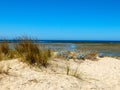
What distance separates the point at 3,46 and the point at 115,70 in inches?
151

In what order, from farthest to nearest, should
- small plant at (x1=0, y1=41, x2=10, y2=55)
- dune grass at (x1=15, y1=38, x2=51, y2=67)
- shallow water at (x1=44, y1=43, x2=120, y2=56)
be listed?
shallow water at (x1=44, y1=43, x2=120, y2=56) → small plant at (x1=0, y1=41, x2=10, y2=55) → dune grass at (x1=15, y1=38, x2=51, y2=67)

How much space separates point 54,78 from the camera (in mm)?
6441

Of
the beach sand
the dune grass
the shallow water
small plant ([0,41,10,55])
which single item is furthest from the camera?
the shallow water

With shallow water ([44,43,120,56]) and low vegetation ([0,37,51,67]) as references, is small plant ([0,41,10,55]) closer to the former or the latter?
low vegetation ([0,37,51,67])

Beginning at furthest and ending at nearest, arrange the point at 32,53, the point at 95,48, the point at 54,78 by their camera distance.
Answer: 1. the point at 95,48
2. the point at 32,53
3. the point at 54,78

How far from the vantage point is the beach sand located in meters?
6.09

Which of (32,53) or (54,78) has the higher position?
(32,53)

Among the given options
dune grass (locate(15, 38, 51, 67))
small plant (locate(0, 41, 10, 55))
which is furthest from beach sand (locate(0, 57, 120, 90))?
small plant (locate(0, 41, 10, 55))

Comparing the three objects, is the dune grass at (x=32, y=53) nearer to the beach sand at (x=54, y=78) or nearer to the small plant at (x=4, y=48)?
the beach sand at (x=54, y=78)

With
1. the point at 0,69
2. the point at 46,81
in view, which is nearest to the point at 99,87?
the point at 46,81

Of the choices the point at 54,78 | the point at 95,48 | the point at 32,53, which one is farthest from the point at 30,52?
the point at 95,48

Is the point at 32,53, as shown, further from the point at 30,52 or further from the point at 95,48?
the point at 95,48

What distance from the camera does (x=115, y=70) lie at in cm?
847

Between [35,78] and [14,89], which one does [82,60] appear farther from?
[14,89]
